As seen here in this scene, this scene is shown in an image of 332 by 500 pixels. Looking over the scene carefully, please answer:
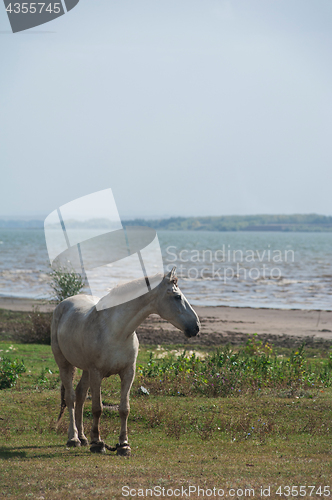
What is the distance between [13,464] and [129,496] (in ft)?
6.73

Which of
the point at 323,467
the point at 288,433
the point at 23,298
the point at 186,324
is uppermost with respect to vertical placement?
the point at 186,324

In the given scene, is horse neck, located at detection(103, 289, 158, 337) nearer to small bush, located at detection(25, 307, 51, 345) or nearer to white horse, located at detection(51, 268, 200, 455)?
white horse, located at detection(51, 268, 200, 455)

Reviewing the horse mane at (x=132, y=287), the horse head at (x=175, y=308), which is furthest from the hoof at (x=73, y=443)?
the horse head at (x=175, y=308)

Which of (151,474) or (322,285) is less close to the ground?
(151,474)

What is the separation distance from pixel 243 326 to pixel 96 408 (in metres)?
19.1

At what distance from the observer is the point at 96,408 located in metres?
7.35

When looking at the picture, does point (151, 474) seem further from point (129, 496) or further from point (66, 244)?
point (66, 244)

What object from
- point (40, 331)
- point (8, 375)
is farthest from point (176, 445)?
point (40, 331)

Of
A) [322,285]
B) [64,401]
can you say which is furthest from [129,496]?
[322,285]

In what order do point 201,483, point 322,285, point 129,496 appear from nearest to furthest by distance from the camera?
point 129,496, point 201,483, point 322,285

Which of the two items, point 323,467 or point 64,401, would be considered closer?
point 323,467

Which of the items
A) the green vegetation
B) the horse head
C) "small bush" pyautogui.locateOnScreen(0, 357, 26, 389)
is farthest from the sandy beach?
the horse head

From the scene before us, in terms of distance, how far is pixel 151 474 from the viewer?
20.4 feet

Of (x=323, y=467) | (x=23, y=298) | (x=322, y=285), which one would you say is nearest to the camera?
(x=323, y=467)
